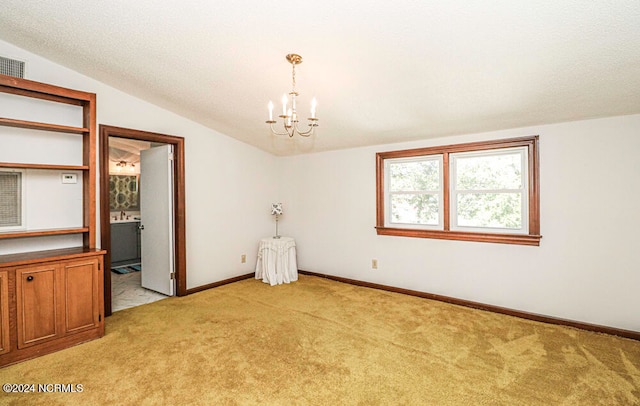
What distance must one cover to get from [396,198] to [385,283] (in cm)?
119

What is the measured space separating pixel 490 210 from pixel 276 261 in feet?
9.75

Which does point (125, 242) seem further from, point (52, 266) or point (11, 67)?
point (11, 67)

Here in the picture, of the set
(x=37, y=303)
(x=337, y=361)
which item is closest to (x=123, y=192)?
(x=37, y=303)

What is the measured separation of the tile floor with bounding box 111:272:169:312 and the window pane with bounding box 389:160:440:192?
3.46m

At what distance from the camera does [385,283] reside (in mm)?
4383

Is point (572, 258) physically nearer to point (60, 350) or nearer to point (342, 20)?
point (342, 20)

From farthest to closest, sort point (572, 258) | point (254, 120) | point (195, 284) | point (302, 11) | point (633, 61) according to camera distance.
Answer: point (195, 284) → point (254, 120) → point (572, 258) → point (633, 61) → point (302, 11)

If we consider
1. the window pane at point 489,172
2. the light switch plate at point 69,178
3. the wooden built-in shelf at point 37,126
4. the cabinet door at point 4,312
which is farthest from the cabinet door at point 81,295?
the window pane at point 489,172

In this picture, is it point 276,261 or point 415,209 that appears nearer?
point 415,209

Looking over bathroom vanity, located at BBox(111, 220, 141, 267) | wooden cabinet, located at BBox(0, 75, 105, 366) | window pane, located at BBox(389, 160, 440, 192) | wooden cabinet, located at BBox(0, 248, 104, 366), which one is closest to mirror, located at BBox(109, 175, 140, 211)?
bathroom vanity, located at BBox(111, 220, 141, 267)

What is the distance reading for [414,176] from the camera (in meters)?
4.21

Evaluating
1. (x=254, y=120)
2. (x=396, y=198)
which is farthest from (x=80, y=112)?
(x=396, y=198)

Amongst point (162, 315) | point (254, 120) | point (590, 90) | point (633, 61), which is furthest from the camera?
point (254, 120)

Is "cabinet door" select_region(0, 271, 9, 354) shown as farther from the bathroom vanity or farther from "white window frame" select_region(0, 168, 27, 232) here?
the bathroom vanity
